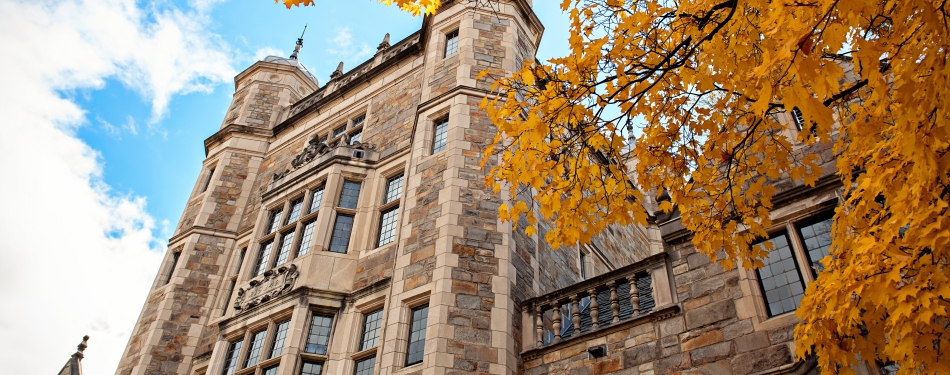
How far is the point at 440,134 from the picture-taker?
43.0ft

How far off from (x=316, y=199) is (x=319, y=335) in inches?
147

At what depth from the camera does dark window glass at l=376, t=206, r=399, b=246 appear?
1227 centimetres

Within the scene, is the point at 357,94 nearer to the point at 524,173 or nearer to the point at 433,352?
the point at 433,352

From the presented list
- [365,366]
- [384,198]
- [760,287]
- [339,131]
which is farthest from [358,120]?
[760,287]

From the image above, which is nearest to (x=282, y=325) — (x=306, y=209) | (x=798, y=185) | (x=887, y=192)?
(x=306, y=209)

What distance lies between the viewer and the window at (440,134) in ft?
41.8

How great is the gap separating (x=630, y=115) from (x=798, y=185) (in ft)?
10.7

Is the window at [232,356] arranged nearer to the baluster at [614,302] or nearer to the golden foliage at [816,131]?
the baluster at [614,302]

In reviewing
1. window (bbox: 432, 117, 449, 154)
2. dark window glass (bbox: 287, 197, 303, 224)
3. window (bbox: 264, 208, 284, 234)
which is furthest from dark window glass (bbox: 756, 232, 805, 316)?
window (bbox: 264, 208, 284, 234)

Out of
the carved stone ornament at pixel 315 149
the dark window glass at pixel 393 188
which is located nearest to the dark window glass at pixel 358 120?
the carved stone ornament at pixel 315 149

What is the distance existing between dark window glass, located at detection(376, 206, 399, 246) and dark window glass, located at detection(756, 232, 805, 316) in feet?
21.5

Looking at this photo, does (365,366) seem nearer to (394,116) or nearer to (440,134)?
(440,134)

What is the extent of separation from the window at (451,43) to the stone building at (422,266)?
0.04 meters

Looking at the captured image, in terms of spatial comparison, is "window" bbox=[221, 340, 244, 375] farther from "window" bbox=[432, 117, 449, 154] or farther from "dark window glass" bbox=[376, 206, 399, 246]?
"window" bbox=[432, 117, 449, 154]
